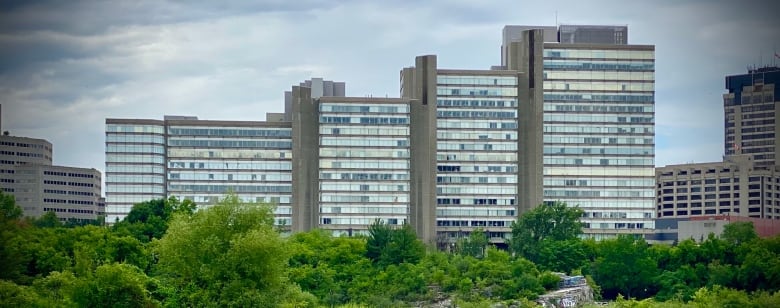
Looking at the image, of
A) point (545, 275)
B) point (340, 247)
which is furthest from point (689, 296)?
point (340, 247)

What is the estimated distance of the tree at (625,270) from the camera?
132 meters

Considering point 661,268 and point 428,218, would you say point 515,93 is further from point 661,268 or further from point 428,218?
point 661,268

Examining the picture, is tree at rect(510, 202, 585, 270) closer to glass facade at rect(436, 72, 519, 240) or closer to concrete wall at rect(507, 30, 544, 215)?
concrete wall at rect(507, 30, 544, 215)

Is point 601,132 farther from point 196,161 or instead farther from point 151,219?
point 151,219

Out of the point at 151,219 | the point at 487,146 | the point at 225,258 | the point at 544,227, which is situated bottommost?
the point at 544,227

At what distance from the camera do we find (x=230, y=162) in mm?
177125

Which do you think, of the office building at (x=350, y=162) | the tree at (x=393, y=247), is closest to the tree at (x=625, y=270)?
the tree at (x=393, y=247)

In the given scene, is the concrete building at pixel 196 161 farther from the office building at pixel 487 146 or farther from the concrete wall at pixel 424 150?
the office building at pixel 487 146

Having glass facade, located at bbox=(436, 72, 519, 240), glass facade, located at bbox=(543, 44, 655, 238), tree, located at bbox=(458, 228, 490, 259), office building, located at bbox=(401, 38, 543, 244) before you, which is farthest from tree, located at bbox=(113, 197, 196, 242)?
glass facade, located at bbox=(543, 44, 655, 238)

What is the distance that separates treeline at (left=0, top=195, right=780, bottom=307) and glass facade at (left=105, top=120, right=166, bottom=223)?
33.4 metres

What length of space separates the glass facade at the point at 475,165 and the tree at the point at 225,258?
84.0 metres

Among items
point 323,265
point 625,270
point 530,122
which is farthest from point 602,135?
point 323,265

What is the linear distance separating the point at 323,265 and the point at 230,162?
51827mm

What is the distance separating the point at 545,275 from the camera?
124812 mm
